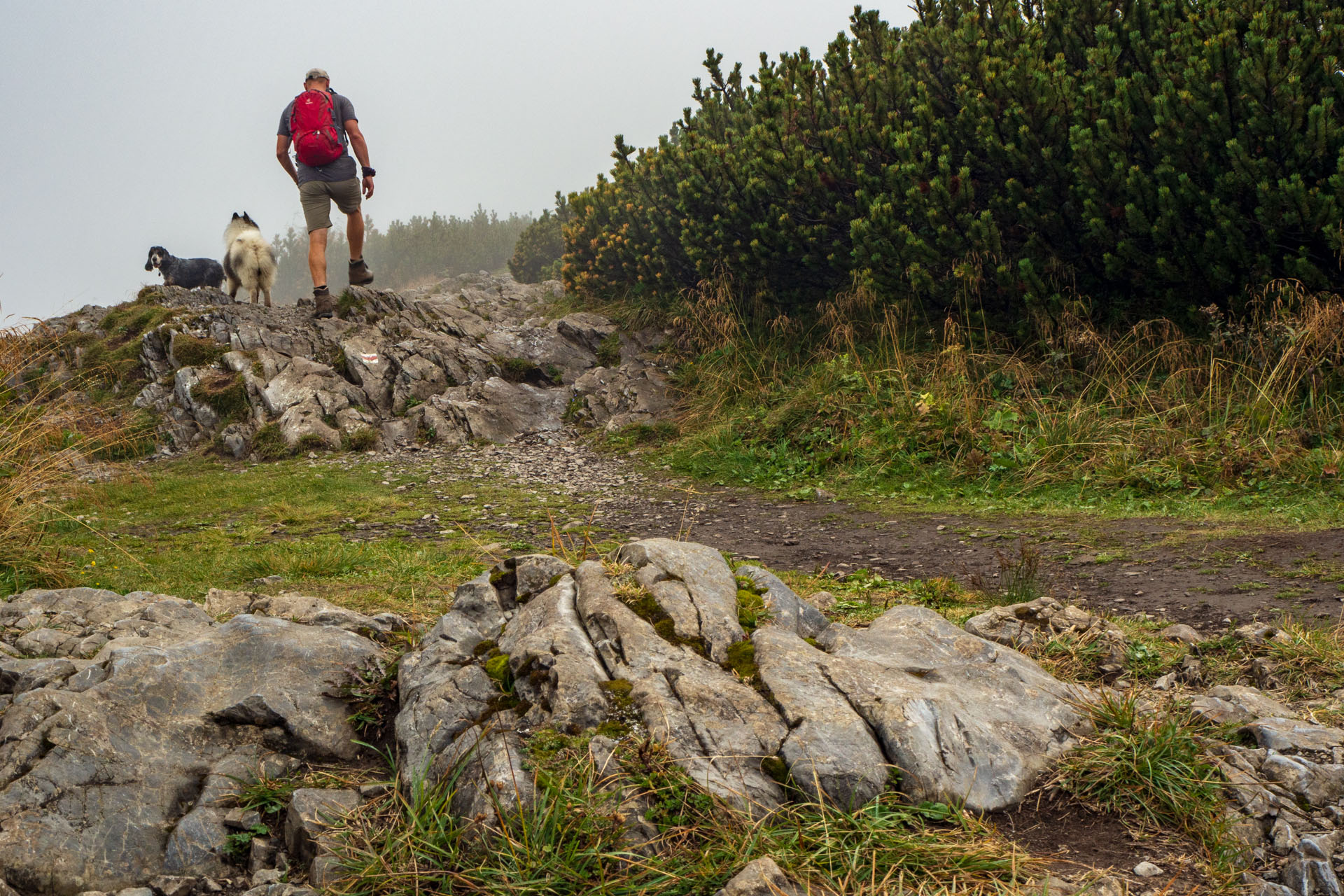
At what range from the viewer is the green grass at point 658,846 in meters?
1.95

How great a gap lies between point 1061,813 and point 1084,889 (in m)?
0.37

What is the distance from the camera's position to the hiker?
32.6ft

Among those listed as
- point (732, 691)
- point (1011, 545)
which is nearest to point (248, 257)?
point (1011, 545)

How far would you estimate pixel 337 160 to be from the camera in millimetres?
10336

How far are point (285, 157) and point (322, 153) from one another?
57 centimetres

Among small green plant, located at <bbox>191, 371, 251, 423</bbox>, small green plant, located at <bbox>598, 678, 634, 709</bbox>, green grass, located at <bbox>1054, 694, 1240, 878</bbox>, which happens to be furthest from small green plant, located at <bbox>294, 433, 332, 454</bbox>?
green grass, located at <bbox>1054, 694, 1240, 878</bbox>

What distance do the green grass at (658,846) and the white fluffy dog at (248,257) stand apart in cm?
1323

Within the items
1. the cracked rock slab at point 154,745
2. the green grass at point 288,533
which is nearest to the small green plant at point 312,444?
the green grass at point 288,533

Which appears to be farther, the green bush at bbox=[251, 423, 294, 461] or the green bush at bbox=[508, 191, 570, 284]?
the green bush at bbox=[508, 191, 570, 284]

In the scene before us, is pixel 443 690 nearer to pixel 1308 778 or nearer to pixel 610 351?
pixel 1308 778

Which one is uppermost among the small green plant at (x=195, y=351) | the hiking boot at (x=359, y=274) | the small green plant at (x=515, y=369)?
the hiking boot at (x=359, y=274)

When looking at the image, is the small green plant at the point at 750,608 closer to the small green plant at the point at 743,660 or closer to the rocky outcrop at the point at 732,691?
the rocky outcrop at the point at 732,691

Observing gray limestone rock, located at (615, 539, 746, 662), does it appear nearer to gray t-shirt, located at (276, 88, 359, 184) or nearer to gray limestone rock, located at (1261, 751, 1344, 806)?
gray limestone rock, located at (1261, 751, 1344, 806)

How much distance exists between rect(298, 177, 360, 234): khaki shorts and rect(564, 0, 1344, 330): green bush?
13.9 ft
